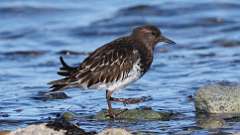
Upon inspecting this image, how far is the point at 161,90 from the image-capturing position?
9.34 meters

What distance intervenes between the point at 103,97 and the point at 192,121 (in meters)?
1.64

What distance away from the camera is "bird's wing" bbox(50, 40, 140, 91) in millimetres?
7770

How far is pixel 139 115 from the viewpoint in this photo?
7699mm

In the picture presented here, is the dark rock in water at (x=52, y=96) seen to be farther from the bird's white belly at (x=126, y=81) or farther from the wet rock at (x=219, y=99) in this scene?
the wet rock at (x=219, y=99)

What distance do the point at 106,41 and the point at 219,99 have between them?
587 cm

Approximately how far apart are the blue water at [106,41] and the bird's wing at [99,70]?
39 cm

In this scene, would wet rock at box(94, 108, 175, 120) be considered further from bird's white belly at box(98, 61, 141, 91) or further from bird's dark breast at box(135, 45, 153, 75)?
bird's dark breast at box(135, 45, 153, 75)

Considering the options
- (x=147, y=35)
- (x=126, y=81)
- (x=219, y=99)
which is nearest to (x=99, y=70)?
(x=126, y=81)

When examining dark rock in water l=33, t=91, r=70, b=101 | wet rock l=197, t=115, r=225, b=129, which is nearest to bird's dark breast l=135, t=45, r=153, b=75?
wet rock l=197, t=115, r=225, b=129

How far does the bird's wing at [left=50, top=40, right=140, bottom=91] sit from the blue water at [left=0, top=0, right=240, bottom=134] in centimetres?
39

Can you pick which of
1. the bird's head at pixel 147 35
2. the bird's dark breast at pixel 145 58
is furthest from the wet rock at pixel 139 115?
the bird's head at pixel 147 35

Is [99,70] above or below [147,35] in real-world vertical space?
below

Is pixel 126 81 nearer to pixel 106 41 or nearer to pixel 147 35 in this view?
pixel 147 35

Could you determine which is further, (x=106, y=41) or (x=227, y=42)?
(x=106, y=41)
